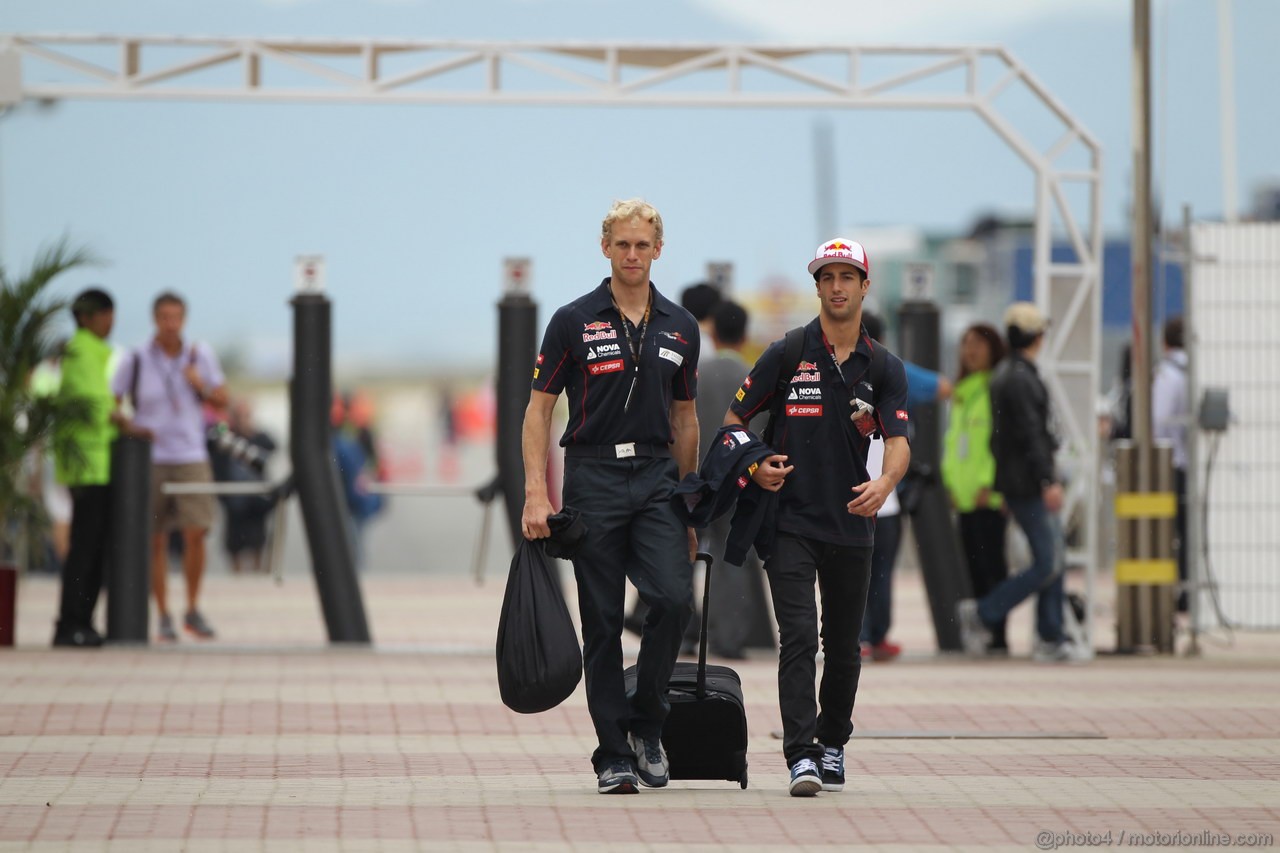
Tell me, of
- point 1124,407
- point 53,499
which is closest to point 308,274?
point 1124,407

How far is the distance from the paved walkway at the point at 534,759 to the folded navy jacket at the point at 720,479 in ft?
3.20

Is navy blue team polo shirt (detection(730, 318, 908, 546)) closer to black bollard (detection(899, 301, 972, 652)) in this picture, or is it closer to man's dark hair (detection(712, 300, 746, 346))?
Result: man's dark hair (detection(712, 300, 746, 346))

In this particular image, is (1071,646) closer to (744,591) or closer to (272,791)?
(744,591)

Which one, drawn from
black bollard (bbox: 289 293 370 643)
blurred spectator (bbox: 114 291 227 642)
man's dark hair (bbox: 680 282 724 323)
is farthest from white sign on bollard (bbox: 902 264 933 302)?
blurred spectator (bbox: 114 291 227 642)

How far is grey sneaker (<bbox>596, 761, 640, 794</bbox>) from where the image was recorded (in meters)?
7.74

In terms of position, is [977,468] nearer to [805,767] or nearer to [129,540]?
[129,540]

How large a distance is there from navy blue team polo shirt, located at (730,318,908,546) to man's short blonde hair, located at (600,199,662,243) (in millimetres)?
575

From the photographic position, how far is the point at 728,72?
14.0 meters

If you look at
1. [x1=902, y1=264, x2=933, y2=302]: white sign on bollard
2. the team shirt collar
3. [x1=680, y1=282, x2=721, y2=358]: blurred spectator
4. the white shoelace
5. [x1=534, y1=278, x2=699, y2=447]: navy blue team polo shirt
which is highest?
[x1=902, y1=264, x2=933, y2=302]: white sign on bollard

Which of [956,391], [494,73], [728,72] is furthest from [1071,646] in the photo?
[494,73]

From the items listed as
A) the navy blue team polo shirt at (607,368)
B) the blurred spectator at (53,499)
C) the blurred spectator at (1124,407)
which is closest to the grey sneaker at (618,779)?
the navy blue team polo shirt at (607,368)

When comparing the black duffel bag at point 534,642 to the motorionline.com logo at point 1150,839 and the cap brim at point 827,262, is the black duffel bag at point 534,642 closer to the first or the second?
the cap brim at point 827,262

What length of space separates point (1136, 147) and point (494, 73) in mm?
3976

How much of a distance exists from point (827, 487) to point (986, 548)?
6.22 m
